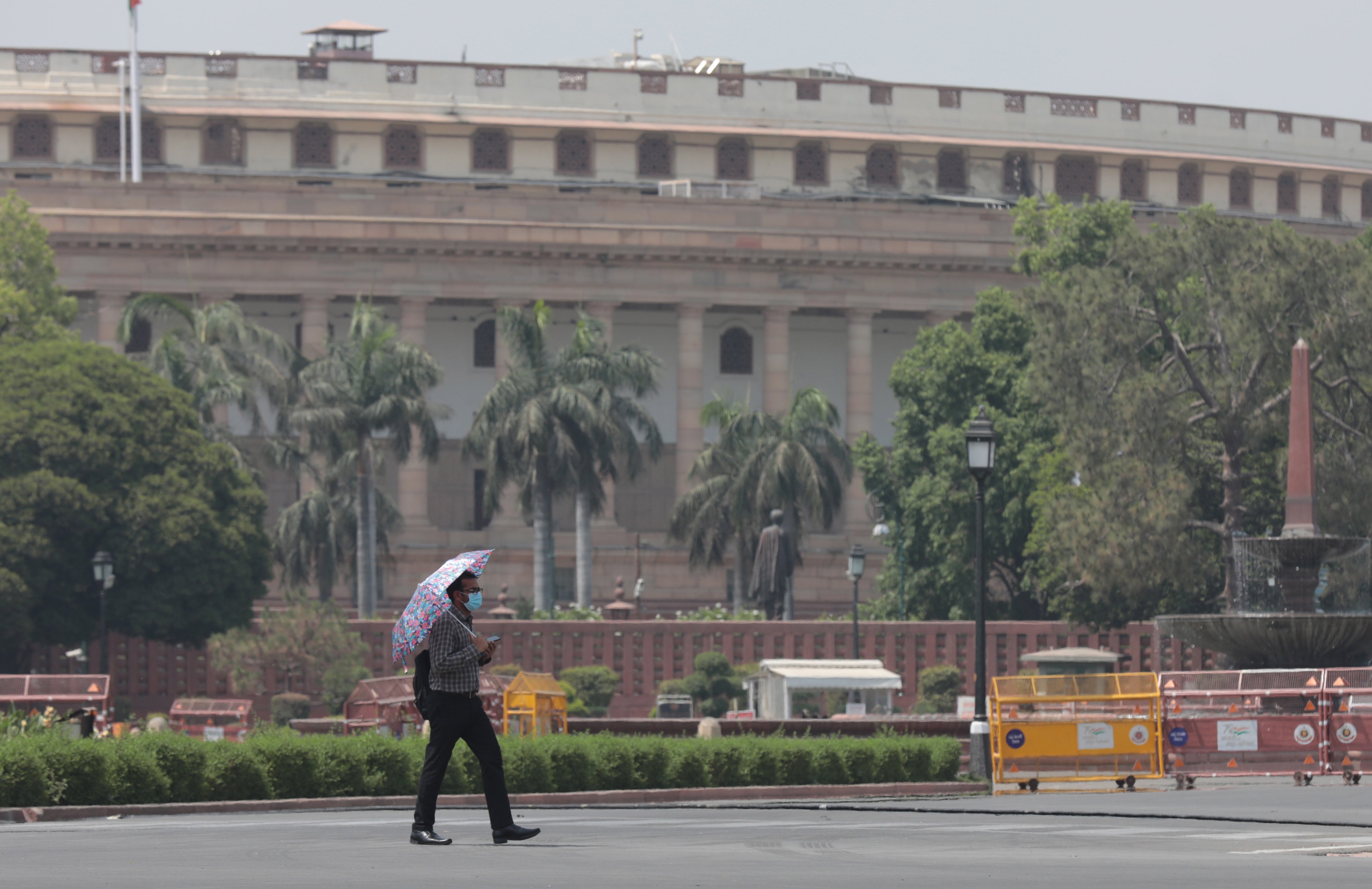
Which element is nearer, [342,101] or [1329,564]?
[1329,564]

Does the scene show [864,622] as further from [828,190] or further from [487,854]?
[487,854]

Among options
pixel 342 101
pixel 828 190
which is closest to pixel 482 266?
pixel 342 101

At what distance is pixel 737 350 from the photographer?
3110 inches

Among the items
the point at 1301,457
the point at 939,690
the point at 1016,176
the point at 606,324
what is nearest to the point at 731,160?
the point at 606,324

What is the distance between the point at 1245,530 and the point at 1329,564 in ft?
39.9

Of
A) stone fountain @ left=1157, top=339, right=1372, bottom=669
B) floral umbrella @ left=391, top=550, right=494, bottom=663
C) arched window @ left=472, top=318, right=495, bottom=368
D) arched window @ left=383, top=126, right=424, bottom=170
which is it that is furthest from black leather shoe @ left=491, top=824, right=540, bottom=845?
arched window @ left=383, top=126, right=424, bottom=170

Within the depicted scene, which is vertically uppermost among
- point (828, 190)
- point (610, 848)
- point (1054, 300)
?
point (828, 190)

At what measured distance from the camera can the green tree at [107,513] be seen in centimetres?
5128

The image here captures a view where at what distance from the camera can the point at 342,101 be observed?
7600cm

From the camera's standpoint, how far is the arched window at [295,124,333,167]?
75938 mm

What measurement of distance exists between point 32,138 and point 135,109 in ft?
18.4

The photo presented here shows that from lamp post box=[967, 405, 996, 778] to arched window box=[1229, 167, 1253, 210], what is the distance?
5655 cm

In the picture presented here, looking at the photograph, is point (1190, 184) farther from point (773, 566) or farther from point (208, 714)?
point (208, 714)

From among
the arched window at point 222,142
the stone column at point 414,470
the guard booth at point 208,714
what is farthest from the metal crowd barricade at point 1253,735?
the arched window at point 222,142
